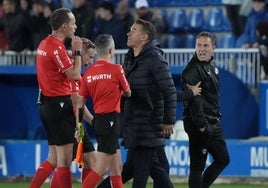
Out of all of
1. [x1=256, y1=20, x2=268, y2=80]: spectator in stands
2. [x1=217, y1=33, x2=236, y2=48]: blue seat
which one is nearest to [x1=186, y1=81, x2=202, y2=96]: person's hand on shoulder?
[x1=256, y1=20, x2=268, y2=80]: spectator in stands

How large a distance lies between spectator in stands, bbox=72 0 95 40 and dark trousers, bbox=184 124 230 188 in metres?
6.26

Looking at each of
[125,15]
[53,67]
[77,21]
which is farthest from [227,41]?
[53,67]

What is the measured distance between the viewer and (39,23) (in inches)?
704

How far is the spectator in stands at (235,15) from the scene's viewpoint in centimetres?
1825

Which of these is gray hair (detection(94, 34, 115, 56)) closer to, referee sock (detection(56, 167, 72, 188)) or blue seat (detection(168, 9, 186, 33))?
referee sock (detection(56, 167, 72, 188))

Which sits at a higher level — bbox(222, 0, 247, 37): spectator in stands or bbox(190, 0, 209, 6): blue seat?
bbox(190, 0, 209, 6): blue seat

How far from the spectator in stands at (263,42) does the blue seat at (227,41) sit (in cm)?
157

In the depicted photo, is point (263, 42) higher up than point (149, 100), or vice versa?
point (263, 42)

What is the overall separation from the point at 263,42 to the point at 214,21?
2.98 meters

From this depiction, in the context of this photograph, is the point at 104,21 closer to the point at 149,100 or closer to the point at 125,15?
the point at 125,15

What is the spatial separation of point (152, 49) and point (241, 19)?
26.6 feet

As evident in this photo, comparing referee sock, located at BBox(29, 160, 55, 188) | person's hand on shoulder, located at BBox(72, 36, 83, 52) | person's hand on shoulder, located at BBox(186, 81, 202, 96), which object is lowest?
referee sock, located at BBox(29, 160, 55, 188)

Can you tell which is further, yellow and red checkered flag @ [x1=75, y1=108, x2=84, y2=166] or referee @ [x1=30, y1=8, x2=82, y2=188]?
referee @ [x1=30, y1=8, x2=82, y2=188]

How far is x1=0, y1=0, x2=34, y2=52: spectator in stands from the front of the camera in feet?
56.9
